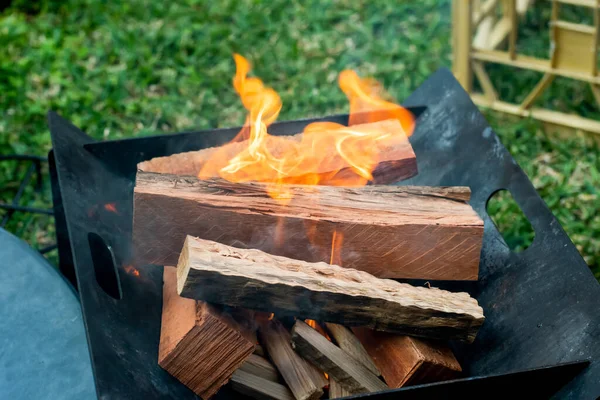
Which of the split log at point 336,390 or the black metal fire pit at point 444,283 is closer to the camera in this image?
the black metal fire pit at point 444,283

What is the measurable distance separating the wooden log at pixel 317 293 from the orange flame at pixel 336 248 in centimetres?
12

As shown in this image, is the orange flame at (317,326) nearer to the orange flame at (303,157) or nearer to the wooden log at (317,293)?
the wooden log at (317,293)

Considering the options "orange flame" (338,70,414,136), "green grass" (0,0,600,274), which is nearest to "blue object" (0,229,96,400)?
"orange flame" (338,70,414,136)

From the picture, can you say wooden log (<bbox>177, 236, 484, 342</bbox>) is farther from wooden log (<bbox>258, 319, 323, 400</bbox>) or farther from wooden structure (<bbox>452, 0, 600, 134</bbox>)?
wooden structure (<bbox>452, 0, 600, 134</bbox>)

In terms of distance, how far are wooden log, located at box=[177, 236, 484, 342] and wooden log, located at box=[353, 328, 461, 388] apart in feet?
0.14

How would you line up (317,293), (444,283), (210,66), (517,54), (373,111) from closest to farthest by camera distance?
(317,293), (444,283), (373,111), (517,54), (210,66)

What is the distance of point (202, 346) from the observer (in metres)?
1.74

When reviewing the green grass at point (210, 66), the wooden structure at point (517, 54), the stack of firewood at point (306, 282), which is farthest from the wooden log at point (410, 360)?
the wooden structure at point (517, 54)

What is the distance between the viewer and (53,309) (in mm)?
1844

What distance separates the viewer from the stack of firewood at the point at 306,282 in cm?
171

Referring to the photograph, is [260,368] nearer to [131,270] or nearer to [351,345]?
[351,345]

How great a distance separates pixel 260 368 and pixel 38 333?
610mm

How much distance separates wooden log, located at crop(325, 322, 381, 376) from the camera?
1883mm

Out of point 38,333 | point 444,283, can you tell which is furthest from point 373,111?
point 38,333
